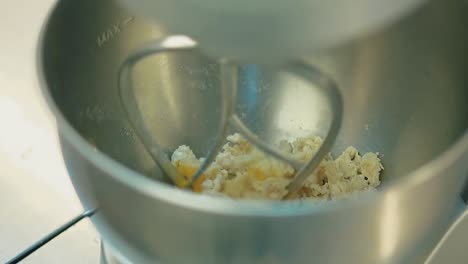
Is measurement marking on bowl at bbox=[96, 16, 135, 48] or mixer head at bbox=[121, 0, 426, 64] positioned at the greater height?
mixer head at bbox=[121, 0, 426, 64]

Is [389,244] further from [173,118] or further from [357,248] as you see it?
[173,118]

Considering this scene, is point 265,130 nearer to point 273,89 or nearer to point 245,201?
point 273,89

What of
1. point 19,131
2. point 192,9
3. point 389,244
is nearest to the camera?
point 192,9

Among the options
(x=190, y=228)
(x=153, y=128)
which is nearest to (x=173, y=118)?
(x=153, y=128)

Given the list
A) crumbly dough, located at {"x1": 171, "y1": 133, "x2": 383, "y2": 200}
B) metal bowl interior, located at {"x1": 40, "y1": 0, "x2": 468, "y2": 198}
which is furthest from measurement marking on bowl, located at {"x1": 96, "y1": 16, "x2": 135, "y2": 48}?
crumbly dough, located at {"x1": 171, "y1": 133, "x2": 383, "y2": 200}

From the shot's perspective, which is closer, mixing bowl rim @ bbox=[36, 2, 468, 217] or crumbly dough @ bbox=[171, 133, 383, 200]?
mixing bowl rim @ bbox=[36, 2, 468, 217]

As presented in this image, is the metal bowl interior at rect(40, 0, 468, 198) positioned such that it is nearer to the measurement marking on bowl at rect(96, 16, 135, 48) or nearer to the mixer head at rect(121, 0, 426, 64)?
the measurement marking on bowl at rect(96, 16, 135, 48)

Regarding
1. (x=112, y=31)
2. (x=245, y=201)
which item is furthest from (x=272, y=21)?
(x=112, y=31)
